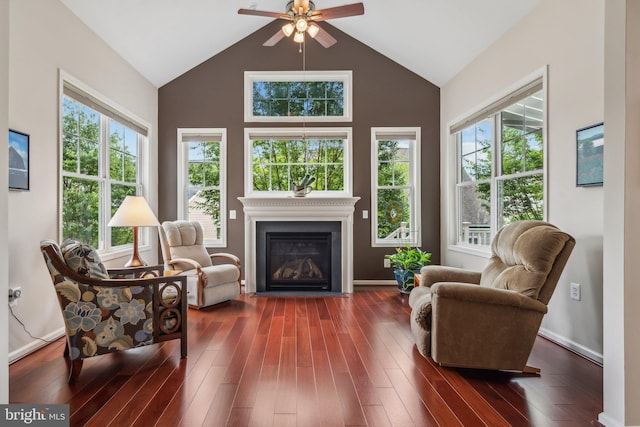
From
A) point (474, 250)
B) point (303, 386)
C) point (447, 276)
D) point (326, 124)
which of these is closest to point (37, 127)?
point (303, 386)

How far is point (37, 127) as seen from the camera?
2.93m

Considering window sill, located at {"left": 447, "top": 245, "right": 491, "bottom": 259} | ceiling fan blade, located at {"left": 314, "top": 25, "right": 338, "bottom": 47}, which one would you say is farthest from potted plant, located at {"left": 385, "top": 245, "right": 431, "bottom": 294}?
ceiling fan blade, located at {"left": 314, "top": 25, "right": 338, "bottom": 47}

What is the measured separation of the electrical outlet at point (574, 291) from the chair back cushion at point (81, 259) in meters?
3.52

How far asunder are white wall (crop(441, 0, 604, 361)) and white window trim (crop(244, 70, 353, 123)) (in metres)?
2.23

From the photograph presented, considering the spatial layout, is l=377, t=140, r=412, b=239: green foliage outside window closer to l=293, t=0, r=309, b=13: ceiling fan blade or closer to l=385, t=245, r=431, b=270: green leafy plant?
l=385, t=245, r=431, b=270: green leafy plant

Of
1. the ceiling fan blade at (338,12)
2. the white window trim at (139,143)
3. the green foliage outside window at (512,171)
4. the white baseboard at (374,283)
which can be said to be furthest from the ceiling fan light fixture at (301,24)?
the white baseboard at (374,283)

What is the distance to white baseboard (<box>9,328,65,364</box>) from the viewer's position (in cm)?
262

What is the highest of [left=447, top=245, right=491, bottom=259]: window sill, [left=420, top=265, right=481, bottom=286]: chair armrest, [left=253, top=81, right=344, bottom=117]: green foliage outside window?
[left=253, top=81, right=344, bottom=117]: green foliage outside window

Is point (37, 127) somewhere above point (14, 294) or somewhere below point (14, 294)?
above

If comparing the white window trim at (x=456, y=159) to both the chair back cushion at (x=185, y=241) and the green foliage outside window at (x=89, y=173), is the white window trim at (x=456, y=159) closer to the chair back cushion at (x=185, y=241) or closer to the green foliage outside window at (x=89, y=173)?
the chair back cushion at (x=185, y=241)

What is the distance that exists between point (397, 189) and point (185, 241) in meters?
3.05

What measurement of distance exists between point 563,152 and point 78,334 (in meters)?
3.86

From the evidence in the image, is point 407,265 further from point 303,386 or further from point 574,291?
point 303,386

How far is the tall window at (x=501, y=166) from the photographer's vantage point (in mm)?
3438
